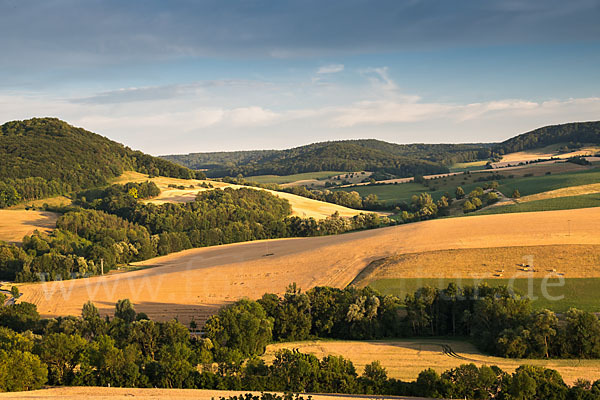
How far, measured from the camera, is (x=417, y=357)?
3794 cm

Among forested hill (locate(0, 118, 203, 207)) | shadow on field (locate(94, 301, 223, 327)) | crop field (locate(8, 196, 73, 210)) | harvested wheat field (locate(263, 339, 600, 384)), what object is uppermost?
forested hill (locate(0, 118, 203, 207))

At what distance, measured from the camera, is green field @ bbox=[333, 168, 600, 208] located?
113938 mm

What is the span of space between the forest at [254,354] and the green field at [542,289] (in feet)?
16.3

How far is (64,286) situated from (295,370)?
44390 millimetres

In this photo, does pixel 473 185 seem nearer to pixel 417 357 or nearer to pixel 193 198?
pixel 193 198

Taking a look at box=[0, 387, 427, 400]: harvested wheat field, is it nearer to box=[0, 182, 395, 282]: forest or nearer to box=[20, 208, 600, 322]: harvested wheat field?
box=[20, 208, 600, 322]: harvested wheat field

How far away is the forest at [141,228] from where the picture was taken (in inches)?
2904

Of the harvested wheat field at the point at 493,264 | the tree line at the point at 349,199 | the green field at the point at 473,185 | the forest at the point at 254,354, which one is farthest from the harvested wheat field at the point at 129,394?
the tree line at the point at 349,199

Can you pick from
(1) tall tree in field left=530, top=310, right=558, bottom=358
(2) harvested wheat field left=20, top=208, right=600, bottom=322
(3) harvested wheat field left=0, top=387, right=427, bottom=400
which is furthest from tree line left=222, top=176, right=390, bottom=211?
(3) harvested wheat field left=0, top=387, right=427, bottom=400

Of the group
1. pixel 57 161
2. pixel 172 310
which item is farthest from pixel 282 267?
pixel 57 161

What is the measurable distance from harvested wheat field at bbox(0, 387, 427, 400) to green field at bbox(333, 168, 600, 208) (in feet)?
312

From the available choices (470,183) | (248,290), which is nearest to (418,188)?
(470,183)

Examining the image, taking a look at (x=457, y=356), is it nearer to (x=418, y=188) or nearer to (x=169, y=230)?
(x=169, y=230)

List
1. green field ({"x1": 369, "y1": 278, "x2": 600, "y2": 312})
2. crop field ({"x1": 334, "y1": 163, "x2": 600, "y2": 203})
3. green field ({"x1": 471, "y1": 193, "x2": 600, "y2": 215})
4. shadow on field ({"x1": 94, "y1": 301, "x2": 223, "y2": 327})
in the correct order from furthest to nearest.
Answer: crop field ({"x1": 334, "y1": 163, "x2": 600, "y2": 203}), green field ({"x1": 471, "y1": 193, "x2": 600, "y2": 215}), shadow on field ({"x1": 94, "y1": 301, "x2": 223, "y2": 327}), green field ({"x1": 369, "y1": 278, "x2": 600, "y2": 312})
